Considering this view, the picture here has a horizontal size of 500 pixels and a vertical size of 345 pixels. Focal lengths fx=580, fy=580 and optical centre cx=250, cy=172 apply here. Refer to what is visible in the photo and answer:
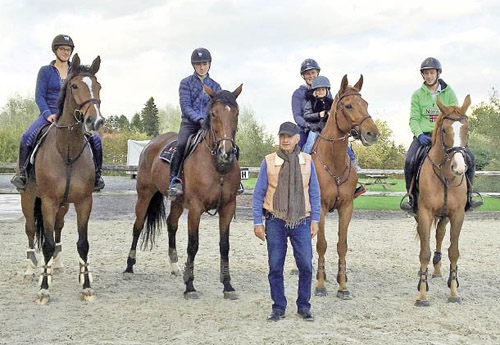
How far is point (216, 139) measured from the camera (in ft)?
21.2

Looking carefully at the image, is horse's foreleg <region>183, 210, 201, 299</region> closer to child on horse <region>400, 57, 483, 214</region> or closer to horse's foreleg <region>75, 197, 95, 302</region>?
horse's foreleg <region>75, 197, 95, 302</region>

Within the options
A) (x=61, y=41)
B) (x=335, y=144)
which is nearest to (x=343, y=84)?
(x=335, y=144)

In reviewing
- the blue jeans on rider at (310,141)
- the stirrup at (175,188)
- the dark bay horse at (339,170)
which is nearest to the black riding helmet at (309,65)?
the blue jeans on rider at (310,141)

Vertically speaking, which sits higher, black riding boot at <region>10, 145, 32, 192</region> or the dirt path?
black riding boot at <region>10, 145, 32, 192</region>

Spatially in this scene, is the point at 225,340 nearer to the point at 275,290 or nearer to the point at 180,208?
the point at 275,290

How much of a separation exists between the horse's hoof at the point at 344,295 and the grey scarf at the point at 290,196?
167cm

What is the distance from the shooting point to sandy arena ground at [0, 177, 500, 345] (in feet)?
17.5

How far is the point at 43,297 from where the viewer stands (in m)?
6.53

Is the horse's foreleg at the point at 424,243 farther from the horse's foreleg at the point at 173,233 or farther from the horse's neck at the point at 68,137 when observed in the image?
the horse's neck at the point at 68,137

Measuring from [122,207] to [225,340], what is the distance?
14.3 meters

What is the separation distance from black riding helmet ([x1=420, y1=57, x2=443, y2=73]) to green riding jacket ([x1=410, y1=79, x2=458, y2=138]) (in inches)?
8.2

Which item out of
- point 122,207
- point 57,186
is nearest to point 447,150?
point 57,186

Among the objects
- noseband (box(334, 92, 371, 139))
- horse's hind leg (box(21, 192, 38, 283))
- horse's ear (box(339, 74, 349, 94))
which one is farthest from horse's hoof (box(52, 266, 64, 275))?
horse's ear (box(339, 74, 349, 94))

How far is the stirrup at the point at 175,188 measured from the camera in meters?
7.00
